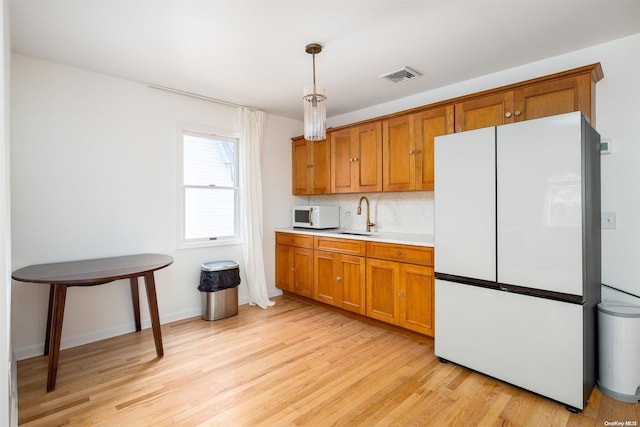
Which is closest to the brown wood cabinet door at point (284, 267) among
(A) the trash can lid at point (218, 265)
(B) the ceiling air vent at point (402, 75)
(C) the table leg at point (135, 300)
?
(A) the trash can lid at point (218, 265)

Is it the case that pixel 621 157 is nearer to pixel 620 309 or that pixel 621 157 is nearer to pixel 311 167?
pixel 620 309

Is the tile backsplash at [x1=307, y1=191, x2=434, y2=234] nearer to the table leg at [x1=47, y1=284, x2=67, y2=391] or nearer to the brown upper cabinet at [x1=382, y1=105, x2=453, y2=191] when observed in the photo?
the brown upper cabinet at [x1=382, y1=105, x2=453, y2=191]

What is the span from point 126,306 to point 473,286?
3.28 metres

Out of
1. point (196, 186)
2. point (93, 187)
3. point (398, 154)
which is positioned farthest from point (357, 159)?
point (93, 187)

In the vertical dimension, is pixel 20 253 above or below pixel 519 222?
below

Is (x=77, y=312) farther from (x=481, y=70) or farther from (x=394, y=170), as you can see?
(x=481, y=70)

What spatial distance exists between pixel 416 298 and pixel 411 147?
1.51 m

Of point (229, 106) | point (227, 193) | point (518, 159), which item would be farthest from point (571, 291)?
point (229, 106)

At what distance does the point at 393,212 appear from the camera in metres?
3.94

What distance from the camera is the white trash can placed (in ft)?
6.86

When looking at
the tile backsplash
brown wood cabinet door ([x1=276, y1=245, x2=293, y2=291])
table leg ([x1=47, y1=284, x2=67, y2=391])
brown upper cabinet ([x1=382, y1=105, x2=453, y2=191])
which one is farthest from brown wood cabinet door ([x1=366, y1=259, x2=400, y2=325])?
table leg ([x1=47, y1=284, x2=67, y2=391])

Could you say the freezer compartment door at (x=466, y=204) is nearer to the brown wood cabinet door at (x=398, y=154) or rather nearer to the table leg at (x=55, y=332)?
the brown wood cabinet door at (x=398, y=154)

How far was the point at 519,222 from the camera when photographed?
2221 mm

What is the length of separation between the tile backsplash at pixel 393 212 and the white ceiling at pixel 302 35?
4.20 ft
